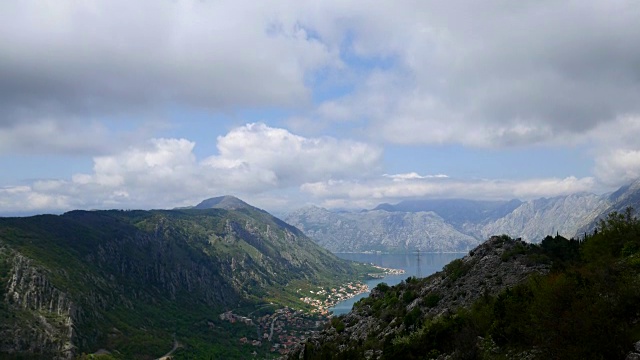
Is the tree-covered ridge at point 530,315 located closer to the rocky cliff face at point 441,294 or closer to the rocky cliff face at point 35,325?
the rocky cliff face at point 441,294

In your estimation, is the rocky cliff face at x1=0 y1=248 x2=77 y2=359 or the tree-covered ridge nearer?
the tree-covered ridge

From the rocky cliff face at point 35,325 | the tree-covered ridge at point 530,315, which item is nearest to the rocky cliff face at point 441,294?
the tree-covered ridge at point 530,315

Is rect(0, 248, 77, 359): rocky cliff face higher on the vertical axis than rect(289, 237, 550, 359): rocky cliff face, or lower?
lower

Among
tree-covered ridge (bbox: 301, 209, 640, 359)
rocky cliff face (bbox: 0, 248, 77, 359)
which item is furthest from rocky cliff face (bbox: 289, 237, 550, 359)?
rocky cliff face (bbox: 0, 248, 77, 359)

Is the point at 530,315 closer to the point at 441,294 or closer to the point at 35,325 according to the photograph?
the point at 441,294

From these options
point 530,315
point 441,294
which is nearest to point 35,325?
point 441,294

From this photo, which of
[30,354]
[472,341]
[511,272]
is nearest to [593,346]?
[472,341]

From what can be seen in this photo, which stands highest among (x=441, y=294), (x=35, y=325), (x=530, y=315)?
(x=530, y=315)

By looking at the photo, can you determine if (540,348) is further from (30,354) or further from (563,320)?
(30,354)

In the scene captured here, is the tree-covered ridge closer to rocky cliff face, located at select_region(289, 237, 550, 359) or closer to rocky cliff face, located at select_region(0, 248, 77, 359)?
rocky cliff face, located at select_region(289, 237, 550, 359)
